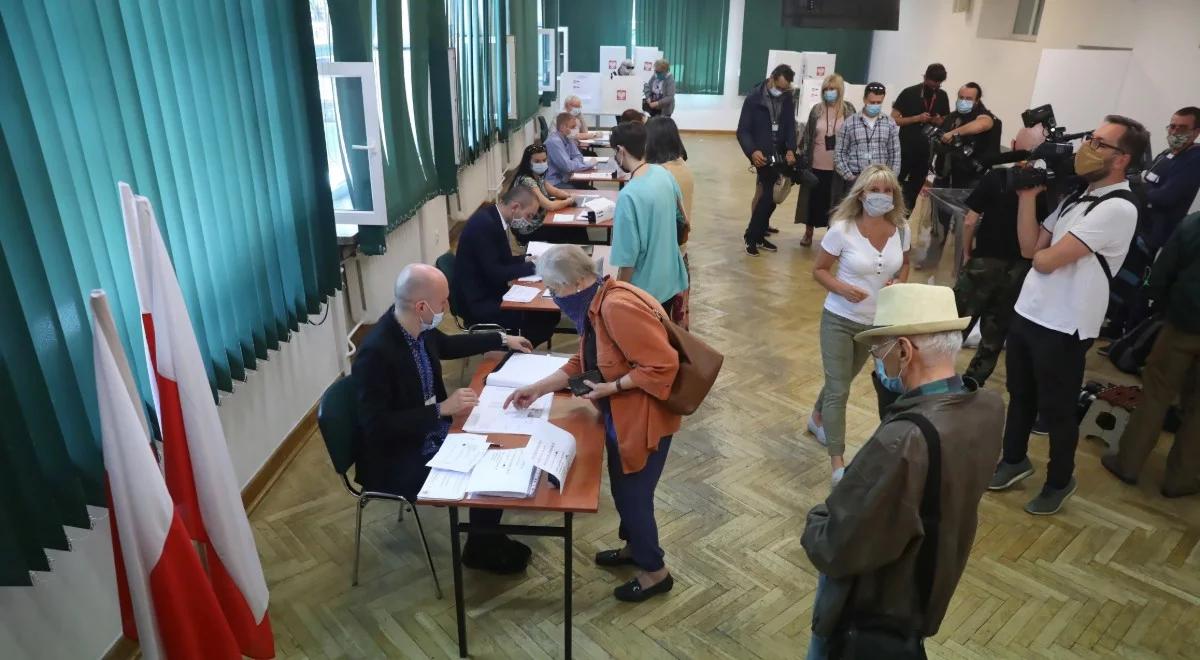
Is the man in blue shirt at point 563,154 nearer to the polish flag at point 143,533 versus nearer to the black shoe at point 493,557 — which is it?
the black shoe at point 493,557

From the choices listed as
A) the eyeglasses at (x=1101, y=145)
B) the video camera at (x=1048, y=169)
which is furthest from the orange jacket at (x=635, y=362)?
the video camera at (x=1048, y=169)

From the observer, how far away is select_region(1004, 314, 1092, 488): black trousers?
10.5 ft

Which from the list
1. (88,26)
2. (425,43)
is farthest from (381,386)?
(425,43)

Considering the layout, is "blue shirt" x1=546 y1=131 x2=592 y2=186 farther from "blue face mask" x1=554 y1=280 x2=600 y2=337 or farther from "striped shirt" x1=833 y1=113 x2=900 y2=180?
"blue face mask" x1=554 y1=280 x2=600 y2=337

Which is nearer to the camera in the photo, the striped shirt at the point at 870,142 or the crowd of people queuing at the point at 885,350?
the crowd of people queuing at the point at 885,350

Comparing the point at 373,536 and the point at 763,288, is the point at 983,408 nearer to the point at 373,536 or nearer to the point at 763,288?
the point at 373,536

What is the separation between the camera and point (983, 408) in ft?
5.50

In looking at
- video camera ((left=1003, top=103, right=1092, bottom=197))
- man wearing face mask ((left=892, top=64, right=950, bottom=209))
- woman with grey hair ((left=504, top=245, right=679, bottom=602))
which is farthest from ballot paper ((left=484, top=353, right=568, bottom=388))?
man wearing face mask ((left=892, top=64, right=950, bottom=209))

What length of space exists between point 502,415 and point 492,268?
5.54ft

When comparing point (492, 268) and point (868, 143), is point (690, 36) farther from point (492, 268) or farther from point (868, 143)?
point (492, 268)

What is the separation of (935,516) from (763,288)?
4904 mm

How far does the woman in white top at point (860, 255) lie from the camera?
331 centimetres

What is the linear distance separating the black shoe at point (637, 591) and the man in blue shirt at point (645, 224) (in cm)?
133

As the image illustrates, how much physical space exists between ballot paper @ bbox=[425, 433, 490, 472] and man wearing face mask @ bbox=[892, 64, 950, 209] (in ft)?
20.1
